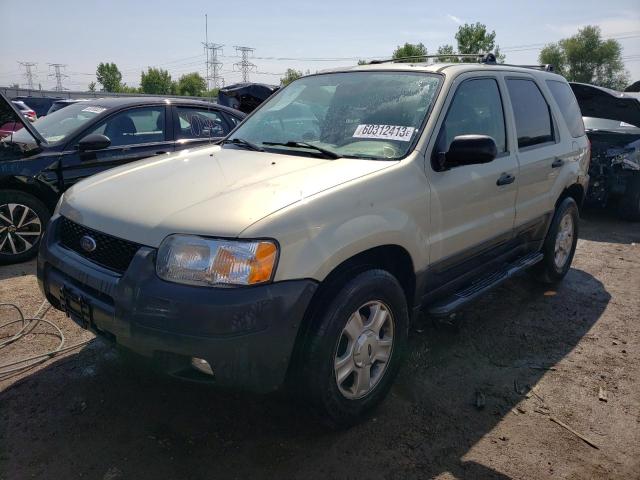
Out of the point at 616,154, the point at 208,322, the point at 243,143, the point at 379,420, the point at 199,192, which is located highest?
the point at 243,143

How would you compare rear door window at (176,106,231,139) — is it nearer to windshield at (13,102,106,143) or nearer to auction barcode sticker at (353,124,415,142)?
windshield at (13,102,106,143)

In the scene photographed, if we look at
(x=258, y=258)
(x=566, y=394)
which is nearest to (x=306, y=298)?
(x=258, y=258)

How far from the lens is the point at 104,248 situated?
2.47m

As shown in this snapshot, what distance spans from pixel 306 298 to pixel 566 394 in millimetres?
1909

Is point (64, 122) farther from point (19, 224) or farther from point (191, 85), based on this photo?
point (191, 85)

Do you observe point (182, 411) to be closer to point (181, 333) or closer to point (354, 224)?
point (181, 333)

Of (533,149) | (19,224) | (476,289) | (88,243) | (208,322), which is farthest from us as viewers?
(19,224)

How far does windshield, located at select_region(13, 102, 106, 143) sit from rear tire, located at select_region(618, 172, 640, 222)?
23.4ft

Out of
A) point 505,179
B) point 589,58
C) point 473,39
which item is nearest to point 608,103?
point 505,179

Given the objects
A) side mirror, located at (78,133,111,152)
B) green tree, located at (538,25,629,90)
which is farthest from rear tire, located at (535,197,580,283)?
green tree, located at (538,25,629,90)

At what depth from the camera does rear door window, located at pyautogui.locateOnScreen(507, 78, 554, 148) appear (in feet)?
12.7

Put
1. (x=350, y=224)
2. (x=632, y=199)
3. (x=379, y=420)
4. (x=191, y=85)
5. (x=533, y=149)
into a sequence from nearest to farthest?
(x=350, y=224) < (x=379, y=420) < (x=533, y=149) < (x=632, y=199) < (x=191, y=85)

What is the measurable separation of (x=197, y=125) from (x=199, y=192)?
4.00 meters

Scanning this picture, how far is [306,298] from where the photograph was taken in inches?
87.0
